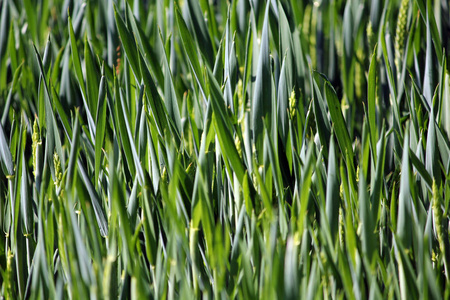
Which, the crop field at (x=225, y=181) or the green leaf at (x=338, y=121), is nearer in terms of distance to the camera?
the crop field at (x=225, y=181)

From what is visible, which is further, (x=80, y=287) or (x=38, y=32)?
(x=38, y=32)

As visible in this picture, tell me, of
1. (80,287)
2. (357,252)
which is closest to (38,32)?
(80,287)

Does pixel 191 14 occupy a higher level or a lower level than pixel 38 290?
higher

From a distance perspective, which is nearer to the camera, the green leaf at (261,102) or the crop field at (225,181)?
the crop field at (225,181)

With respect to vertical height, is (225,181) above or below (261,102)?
below

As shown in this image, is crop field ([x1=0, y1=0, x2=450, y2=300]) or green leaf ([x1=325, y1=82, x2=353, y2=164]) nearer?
crop field ([x1=0, y1=0, x2=450, y2=300])

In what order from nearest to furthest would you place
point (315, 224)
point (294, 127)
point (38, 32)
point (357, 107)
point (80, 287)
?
1. point (80, 287)
2. point (315, 224)
3. point (294, 127)
4. point (357, 107)
5. point (38, 32)

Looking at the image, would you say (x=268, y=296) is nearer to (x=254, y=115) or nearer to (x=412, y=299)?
(x=412, y=299)

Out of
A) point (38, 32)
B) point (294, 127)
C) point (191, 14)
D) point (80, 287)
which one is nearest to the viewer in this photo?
point (80, 287)
